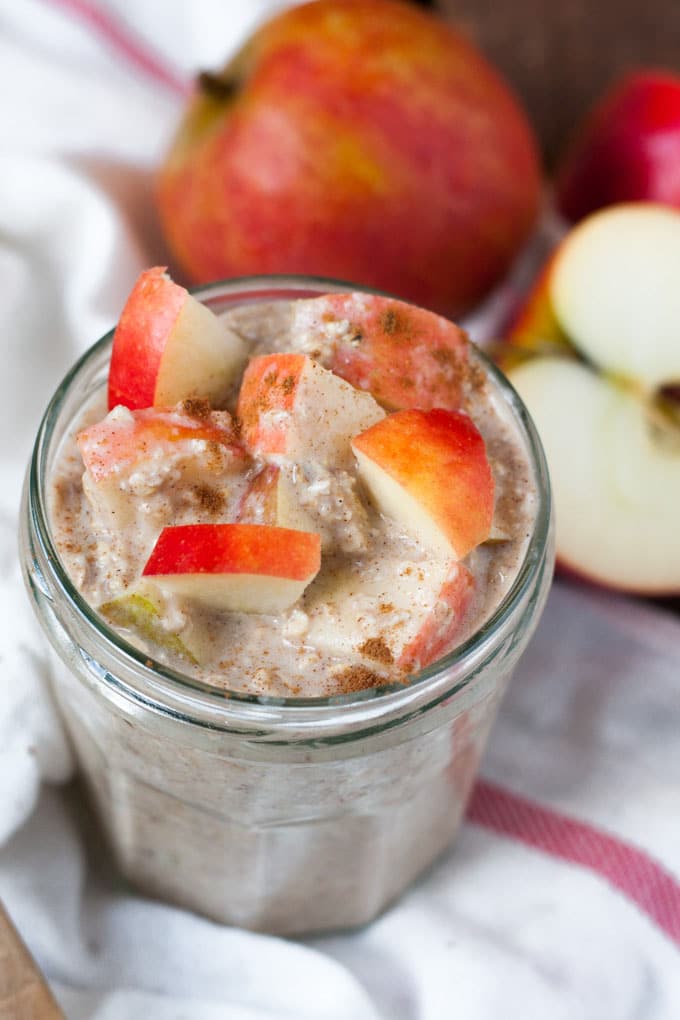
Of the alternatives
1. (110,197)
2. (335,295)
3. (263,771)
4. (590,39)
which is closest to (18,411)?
(110,197)

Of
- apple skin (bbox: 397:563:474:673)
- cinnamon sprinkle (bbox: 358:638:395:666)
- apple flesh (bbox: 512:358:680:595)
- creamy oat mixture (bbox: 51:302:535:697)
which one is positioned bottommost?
apple flesh (bbox: 512:358:680:595)

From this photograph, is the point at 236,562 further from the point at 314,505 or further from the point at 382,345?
the point at 382,345

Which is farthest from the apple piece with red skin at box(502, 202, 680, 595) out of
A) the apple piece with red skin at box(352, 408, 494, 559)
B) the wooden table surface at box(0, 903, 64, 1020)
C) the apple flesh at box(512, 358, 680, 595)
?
the wooden table surface at box(0, 903, 64, 1020)

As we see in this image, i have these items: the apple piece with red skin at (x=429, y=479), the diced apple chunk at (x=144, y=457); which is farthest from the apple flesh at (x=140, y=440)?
the apple piece with red skin at (x=429, y=479)

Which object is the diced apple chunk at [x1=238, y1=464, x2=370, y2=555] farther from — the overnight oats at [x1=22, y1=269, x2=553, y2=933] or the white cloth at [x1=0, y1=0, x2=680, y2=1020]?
the white cloth at [x1=0, y1=0, x2=680, y2=1020]

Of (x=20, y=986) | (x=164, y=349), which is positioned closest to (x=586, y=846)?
(x=20, y=986)

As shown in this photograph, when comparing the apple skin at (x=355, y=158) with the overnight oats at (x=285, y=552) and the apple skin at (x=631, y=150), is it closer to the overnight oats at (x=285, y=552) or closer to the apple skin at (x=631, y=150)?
the apple skin at (x=631, y=150)

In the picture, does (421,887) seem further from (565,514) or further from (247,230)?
(247,230)
